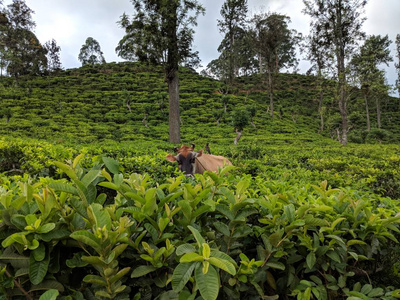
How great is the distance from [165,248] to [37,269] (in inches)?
13.8

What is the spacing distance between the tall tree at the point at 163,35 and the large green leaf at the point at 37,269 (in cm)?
1021

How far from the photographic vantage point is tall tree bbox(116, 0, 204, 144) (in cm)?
1060

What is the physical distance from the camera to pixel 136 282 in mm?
805

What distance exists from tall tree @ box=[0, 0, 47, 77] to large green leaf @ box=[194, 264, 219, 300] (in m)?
28.5

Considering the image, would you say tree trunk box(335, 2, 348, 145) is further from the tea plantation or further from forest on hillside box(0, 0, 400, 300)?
the tea plantation

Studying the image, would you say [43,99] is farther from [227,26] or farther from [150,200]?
[150,200]

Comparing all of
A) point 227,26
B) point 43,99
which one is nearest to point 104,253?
point 43,99

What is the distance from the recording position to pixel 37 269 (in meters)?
0.71

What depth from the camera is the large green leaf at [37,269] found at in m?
0.70

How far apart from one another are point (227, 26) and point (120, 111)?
1837 cm

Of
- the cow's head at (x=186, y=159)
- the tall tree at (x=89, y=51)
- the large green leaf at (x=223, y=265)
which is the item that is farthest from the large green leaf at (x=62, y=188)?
the tall tree at (x=89, y=51)

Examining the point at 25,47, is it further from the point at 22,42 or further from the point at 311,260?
the point at 311,260

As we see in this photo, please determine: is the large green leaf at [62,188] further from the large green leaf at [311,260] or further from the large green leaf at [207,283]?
the large green leaf at [311,260]

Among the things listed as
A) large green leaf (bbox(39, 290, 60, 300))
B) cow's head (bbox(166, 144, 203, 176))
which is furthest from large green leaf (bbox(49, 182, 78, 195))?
cow's head (bbox(166, 144, 203, 176))
